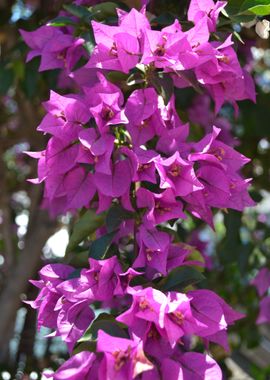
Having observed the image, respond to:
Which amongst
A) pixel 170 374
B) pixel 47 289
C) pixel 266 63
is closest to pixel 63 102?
pixel 47 289

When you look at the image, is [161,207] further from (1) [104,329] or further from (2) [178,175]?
(1) [104,329]

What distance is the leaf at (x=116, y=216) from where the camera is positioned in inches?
27.1

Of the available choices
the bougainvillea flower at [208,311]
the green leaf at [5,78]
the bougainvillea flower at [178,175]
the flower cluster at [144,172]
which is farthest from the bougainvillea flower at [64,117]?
the green leaf at [5,78]

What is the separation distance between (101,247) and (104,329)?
0.13 m

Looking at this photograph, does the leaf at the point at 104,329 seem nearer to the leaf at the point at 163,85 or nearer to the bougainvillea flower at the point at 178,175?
the bougainvillea flower at the point at 178,175

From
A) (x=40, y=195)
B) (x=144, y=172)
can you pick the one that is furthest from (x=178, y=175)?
(x=40, y=195)

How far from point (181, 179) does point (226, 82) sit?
181 millimetres

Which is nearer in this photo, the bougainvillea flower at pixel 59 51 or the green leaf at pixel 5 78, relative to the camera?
the bougainvillea flower at pixel 59 51

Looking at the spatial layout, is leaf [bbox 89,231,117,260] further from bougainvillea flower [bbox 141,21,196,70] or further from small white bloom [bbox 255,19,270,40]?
small white bloom [bbox 255,19,270,40]

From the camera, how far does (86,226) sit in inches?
30.3

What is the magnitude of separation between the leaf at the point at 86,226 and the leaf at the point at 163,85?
0.54 ft

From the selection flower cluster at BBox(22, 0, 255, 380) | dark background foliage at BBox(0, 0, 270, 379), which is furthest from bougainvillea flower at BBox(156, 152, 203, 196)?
dark background foliage at BBox(0, 0, 270, 379)

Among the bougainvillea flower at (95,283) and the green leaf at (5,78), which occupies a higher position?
the bougainvillea flower at (95,283)

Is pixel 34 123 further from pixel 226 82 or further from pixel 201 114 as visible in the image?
pixel 226 82
